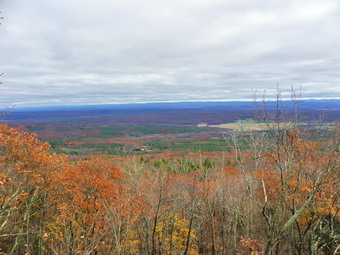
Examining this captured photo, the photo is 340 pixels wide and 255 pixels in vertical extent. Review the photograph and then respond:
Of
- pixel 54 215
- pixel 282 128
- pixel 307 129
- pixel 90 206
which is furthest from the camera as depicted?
pixel 54 215

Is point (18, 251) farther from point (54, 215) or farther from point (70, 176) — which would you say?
point (70, 176)

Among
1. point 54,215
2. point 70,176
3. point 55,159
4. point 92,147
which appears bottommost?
point 92,147

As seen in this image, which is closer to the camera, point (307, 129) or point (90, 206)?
point (307, 129)

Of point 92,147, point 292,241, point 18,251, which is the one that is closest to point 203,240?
point 292,241

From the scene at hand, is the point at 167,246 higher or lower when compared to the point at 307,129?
lower

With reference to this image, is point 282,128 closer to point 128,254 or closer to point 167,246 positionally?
point 128,254

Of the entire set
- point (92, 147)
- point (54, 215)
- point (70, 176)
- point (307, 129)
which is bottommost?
point (92, 147)

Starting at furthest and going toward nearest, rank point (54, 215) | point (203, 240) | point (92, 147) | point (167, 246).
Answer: point (92, 147) → point (203, 240) → point (167, 246) → point (54, 215)

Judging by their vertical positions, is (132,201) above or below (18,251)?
above

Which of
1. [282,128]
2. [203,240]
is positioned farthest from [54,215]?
[282,128]
